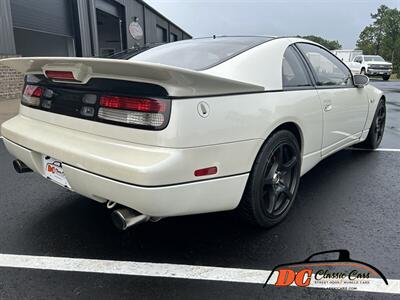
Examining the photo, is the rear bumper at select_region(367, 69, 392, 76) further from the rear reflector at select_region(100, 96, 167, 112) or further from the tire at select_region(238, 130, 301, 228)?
the rear reflector at select_region(100, 96, 167, 112)

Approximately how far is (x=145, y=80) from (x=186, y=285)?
47.5 inches

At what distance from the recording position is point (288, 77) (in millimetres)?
2967

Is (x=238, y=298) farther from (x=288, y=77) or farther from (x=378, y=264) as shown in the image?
(x=288, y=77)

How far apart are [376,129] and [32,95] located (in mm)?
4252

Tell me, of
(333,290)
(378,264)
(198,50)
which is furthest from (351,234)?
(198,50)

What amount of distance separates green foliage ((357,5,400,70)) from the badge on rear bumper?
42.7 m

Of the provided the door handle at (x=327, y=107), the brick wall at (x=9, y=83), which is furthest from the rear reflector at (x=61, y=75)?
the brick wall at (x=9, y=83)

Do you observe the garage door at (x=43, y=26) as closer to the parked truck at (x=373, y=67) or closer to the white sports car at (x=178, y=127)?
the white sports car at (x=178, y=127)

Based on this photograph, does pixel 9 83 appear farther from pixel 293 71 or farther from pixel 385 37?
pixel 385 37

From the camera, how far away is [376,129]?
200 inches

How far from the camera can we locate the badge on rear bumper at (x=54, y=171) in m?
2.54

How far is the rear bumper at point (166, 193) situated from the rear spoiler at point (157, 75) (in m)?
0.54

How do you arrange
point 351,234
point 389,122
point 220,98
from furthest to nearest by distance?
1. point 389,122
2. point 351,234
3. point 220,98

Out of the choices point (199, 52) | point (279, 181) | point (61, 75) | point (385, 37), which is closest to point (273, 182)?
point (279, 181)
